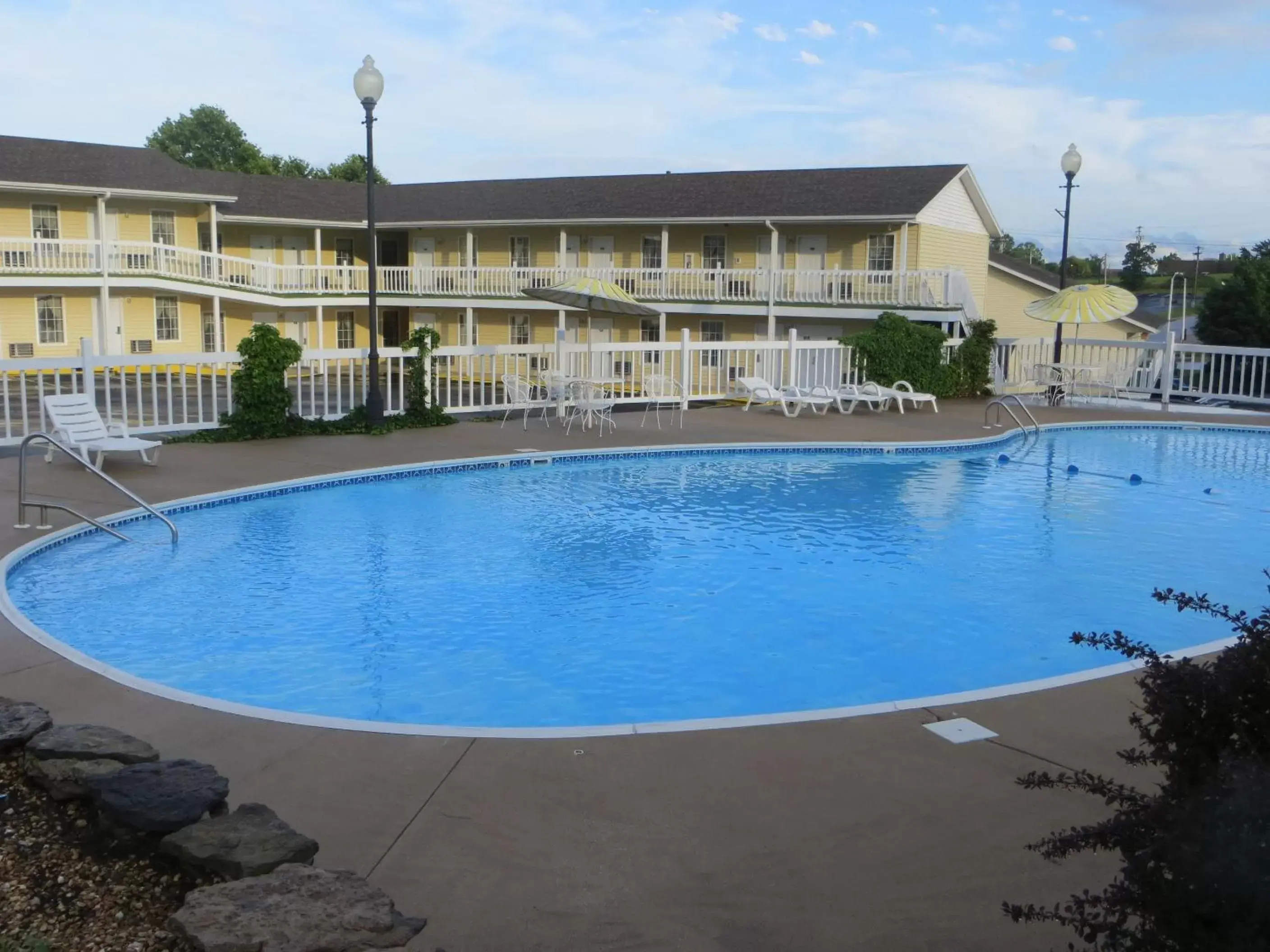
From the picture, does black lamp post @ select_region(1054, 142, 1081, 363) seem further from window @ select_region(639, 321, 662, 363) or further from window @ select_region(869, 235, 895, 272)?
window @ select_region(639, 321, 662, 363)

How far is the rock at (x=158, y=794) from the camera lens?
12.6ft

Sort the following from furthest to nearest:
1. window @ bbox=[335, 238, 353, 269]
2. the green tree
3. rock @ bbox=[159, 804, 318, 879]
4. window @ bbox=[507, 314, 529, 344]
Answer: the green tree → window @ bbox=[335, 238, 353, 269] → window @ bbox=[507, 314, 529, 344] → rock @ bbox=[159, 804, 318, 879]

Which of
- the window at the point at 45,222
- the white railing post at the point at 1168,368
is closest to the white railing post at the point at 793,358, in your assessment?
the white railing post at the point at 1168,368

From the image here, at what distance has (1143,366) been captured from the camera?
2472cm

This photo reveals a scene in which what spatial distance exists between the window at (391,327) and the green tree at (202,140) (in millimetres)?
41964

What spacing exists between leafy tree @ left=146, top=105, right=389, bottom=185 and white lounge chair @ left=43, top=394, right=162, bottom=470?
6697 centimetres

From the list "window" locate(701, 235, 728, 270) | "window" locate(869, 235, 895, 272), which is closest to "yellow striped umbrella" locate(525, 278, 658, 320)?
"window" locate(869, 235, 895, 272)

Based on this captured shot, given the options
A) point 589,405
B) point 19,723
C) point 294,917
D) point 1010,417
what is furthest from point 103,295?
point 294,917

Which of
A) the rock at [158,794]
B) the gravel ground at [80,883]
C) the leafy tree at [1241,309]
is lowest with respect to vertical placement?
the gravel ground at [80,883]

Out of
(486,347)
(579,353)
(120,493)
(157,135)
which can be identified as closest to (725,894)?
(120,493)

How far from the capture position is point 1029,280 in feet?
136

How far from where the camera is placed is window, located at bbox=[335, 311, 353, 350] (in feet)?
135

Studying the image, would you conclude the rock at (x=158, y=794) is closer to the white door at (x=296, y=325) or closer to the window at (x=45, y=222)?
the window at (x=45, y=222)

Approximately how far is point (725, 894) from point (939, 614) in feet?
18.0
